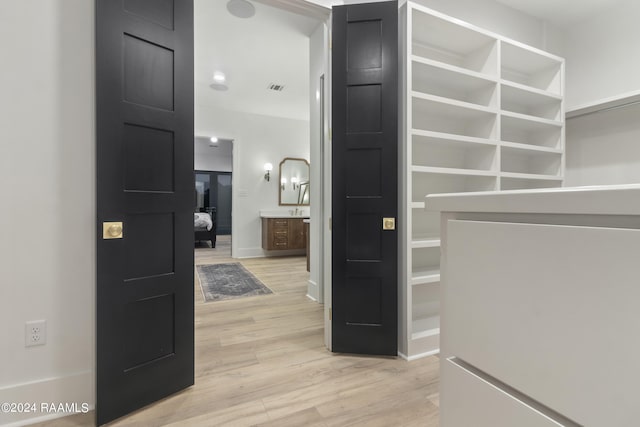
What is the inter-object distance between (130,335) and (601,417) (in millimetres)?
1692

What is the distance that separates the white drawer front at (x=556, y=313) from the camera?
0.30 meters

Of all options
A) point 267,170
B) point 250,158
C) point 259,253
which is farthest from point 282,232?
point 250,158

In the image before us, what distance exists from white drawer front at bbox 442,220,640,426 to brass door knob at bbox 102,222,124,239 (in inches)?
58.0

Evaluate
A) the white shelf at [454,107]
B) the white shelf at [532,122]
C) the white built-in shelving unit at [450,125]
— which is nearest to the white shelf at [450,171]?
the white built-in shelving unit at [450,125]

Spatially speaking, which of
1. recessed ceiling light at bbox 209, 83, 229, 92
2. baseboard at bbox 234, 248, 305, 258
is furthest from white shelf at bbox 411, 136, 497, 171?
baseboard at bbox 234, 248, 305, 258

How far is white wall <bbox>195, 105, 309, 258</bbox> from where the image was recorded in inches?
217

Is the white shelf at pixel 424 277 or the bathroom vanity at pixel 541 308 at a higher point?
the bathroom vanity at pixel 541 308

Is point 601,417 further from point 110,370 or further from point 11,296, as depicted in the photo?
point 11,296

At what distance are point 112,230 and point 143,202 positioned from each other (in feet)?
0.61

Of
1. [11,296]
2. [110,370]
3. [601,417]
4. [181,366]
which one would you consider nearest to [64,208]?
[11,296]

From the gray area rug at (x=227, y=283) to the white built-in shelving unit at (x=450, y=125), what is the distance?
1978 mm

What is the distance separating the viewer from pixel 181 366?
156cm

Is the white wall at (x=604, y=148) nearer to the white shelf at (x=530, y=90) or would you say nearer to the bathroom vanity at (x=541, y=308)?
the white shelf at (x=530, y=90)

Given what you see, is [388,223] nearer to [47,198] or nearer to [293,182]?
[47,198]
